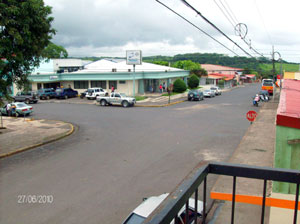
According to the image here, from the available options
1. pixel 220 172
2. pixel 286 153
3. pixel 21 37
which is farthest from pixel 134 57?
pixel 220 172

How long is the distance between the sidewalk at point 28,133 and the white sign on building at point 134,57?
72.8 feet

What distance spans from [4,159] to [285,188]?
12.2 metres

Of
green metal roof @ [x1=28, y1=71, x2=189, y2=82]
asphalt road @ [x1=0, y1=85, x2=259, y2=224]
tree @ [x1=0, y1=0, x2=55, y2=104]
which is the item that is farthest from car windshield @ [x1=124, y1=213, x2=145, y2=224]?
green metal roof @ [x1=28, y1=71, x2=189, y2=82]

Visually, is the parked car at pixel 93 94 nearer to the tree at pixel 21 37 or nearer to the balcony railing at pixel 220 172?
the tree at pixel 21 37

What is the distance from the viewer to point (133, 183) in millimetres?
10141

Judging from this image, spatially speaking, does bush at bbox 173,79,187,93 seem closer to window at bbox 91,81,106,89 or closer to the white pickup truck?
window at bbox 91,81,106,89

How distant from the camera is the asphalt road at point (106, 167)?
8.23m

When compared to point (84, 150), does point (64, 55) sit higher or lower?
higher

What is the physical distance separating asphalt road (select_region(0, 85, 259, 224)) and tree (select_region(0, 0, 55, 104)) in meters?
4.28

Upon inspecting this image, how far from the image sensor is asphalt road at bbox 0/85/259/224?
8234 mm

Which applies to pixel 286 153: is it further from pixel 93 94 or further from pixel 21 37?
pixel 93 94

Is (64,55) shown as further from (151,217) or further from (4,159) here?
(151,217)

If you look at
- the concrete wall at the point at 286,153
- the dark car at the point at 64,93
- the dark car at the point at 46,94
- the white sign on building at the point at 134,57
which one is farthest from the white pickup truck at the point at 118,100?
the concrete wall at the point at 286,153

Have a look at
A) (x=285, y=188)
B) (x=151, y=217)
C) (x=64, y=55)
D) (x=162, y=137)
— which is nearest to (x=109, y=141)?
(x=162, y=137)
